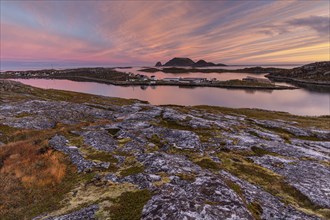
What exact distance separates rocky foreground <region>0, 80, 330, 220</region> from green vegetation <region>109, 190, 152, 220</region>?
55 mm

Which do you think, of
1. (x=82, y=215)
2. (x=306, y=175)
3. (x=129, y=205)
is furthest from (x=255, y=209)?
(x=82, y=215)

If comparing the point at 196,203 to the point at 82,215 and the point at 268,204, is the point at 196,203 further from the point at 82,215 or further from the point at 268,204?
the point at 82,215

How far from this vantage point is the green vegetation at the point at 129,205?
1035 cm

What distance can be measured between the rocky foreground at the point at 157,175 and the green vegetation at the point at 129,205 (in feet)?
0.18

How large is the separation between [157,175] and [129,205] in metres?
3.83

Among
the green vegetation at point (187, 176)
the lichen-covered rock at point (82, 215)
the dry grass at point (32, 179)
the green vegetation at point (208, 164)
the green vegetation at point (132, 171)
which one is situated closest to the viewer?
the lichen-covered rock at point (82, 215)

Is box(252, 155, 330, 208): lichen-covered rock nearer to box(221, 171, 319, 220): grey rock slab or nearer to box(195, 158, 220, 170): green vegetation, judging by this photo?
box(221, 171, 319, 220): grey rock slab

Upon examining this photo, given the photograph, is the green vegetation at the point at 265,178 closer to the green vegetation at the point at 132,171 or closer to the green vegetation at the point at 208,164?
the green vegetation at the point at 208,164

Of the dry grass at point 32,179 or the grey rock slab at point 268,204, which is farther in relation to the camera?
the dry grass at point 32,179

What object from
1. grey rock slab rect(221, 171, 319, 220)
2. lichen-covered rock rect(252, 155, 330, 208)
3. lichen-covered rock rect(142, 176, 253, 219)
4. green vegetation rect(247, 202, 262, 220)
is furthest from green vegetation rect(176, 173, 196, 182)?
lichen-covered rock rect(252, 155, 330, 208)

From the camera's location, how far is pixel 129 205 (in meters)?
11.4

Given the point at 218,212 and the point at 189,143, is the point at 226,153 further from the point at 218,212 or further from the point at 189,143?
the point at 218,212

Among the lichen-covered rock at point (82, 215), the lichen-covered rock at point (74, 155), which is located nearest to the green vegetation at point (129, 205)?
the lichen-covered rock at point (82, 215)

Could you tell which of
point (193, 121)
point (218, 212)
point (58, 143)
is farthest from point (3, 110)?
point (218, 212)
